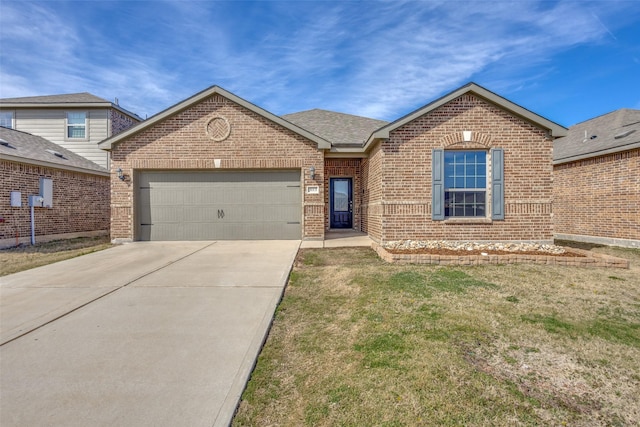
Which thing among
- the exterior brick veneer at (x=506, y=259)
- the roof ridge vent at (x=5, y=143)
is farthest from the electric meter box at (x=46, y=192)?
the exterior brick veneer at (x=506, y=259)

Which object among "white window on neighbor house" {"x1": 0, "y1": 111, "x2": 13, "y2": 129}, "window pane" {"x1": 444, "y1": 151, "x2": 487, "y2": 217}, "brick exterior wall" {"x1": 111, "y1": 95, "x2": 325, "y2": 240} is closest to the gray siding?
"white window on neighbor house" {"x1": 0, "y1": 111, "x2": 13, "y2": 129}

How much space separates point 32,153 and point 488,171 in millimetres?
14844

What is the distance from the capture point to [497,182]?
8.65 meters

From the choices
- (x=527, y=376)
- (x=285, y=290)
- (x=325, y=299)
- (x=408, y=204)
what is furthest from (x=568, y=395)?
(x=408, y=204)

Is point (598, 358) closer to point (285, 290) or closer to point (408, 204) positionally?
point (285, 290)

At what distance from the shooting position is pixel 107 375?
2.70 meters

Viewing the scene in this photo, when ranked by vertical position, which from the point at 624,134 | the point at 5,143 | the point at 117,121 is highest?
the point at 117,121

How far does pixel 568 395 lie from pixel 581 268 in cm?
549

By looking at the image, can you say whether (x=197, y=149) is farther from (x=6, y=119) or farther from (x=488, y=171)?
(x=6, y=119)

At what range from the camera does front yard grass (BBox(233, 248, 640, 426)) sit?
2219 mm

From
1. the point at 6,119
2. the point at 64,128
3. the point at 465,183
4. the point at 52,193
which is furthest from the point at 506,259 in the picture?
the point at 6,119

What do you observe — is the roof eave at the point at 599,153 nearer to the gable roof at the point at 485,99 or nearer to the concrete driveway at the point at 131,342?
the gable roof at the point at 485,99

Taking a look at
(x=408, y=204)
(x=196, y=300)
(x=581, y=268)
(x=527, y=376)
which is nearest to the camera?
(x=527, y=376)

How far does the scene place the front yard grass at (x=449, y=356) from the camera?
222cm
